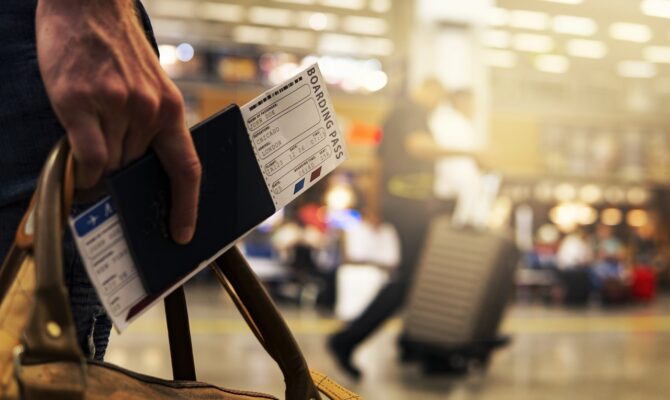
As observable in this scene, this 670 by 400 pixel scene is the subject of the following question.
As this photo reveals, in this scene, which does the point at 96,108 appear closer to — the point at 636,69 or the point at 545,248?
the point at 545,248

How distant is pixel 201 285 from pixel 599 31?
966 centimetres

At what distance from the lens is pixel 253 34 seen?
19.7 meters

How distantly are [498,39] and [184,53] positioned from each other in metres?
7.14

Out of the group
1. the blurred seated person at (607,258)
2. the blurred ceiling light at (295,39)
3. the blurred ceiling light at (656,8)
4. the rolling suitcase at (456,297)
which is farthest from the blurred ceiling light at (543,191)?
the rolling suitcase at (456,297)

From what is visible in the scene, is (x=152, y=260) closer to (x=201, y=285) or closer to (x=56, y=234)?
(x=56, y=234)

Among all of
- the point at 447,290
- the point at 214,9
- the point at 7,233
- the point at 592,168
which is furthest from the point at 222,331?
the point at 592,168

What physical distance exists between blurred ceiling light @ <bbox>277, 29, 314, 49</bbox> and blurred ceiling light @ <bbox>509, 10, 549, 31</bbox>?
5.10 m

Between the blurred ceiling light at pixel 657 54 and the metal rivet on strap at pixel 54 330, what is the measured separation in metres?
19.2

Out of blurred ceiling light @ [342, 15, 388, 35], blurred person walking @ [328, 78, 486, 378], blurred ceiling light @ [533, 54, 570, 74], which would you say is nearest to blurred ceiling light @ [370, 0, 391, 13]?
blurred ceiling light @ [342, 15, 388, 35]

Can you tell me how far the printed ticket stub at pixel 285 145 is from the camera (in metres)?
0.74

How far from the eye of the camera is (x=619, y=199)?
19953 mm

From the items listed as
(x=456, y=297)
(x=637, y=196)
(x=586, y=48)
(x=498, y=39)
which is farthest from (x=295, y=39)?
(x=456, y=297)

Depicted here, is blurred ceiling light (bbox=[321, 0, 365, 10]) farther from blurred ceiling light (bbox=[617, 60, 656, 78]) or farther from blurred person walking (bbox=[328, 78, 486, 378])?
blurred person walking (bbox=[328, 78, 486, 378])

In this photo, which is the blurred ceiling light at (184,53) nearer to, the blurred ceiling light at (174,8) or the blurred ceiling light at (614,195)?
the blurred ceiling light at (174,8)
